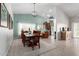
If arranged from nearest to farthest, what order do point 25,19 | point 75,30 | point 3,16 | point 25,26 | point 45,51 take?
1. point 3,16
2. point 45,51
3. point 25,26
4. point 25,19
5. point 75,30

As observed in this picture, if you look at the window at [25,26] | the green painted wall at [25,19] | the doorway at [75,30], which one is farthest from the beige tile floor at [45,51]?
the doorway at [75,30]

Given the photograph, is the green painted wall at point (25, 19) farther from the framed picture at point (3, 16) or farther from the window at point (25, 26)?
the framed picture at point (3, 16)

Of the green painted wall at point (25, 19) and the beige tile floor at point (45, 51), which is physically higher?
the green painted wall at point (25, 19)

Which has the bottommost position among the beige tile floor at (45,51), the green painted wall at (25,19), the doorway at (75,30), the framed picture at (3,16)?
the beige tile floor at (45,51)

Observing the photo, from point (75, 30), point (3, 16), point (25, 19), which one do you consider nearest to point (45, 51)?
point (3, 16)

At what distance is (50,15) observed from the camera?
12.1m

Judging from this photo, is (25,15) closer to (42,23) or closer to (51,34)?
(42,23)

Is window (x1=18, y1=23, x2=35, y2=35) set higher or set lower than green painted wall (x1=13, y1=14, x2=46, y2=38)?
lower

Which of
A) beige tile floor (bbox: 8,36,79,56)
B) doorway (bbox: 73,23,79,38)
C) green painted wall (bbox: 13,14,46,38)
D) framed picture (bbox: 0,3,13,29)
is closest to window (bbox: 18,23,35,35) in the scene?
green painted wall (bbox: 13,14,46,38)

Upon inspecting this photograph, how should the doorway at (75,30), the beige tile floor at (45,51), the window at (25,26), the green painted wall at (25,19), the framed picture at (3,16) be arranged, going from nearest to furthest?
1. the framed picture at (3,16)
2. the beige tile floor at (45,51)
3. the window at (25,26)
4. the green painted wall at (25,19)
5. the doorway at (75,30)

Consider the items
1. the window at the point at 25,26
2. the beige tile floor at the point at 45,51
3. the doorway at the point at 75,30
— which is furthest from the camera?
the doorway at the point at 75,30

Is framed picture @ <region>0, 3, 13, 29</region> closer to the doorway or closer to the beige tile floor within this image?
the beige tile floor

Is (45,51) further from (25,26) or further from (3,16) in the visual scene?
(25,26)

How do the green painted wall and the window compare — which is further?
the green painted wall
